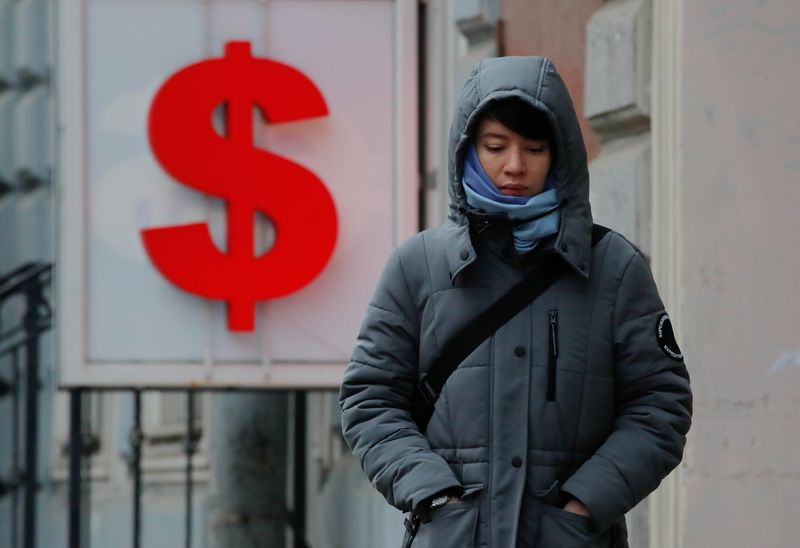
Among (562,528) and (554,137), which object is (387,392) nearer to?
(562,528)

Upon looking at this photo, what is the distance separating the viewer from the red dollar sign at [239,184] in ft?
22.2

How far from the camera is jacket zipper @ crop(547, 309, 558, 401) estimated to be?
323cm

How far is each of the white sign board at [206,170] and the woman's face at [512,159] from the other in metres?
3.56

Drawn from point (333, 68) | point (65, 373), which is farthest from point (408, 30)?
point (65, 373)

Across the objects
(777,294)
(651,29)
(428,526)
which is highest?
(651,29)

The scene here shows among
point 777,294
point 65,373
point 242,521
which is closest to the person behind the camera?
point 777,294

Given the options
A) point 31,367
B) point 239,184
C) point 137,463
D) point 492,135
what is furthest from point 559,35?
point 31,367

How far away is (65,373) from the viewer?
681 centimetres

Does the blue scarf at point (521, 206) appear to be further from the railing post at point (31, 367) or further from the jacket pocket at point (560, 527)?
the railing post at point (31, 367)

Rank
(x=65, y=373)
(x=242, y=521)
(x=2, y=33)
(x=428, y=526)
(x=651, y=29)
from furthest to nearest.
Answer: (x=2, y=33) < (x=242, y=521) < (x=65, y=373) < (x=651, y=29) < (x=428, y=526)

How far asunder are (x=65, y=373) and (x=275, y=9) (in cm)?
145

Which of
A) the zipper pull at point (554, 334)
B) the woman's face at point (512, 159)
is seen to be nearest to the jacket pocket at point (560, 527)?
the zipper pull at point (554, 334)

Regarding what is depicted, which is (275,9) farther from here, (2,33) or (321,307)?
(2,33)

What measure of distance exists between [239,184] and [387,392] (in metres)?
3.54
